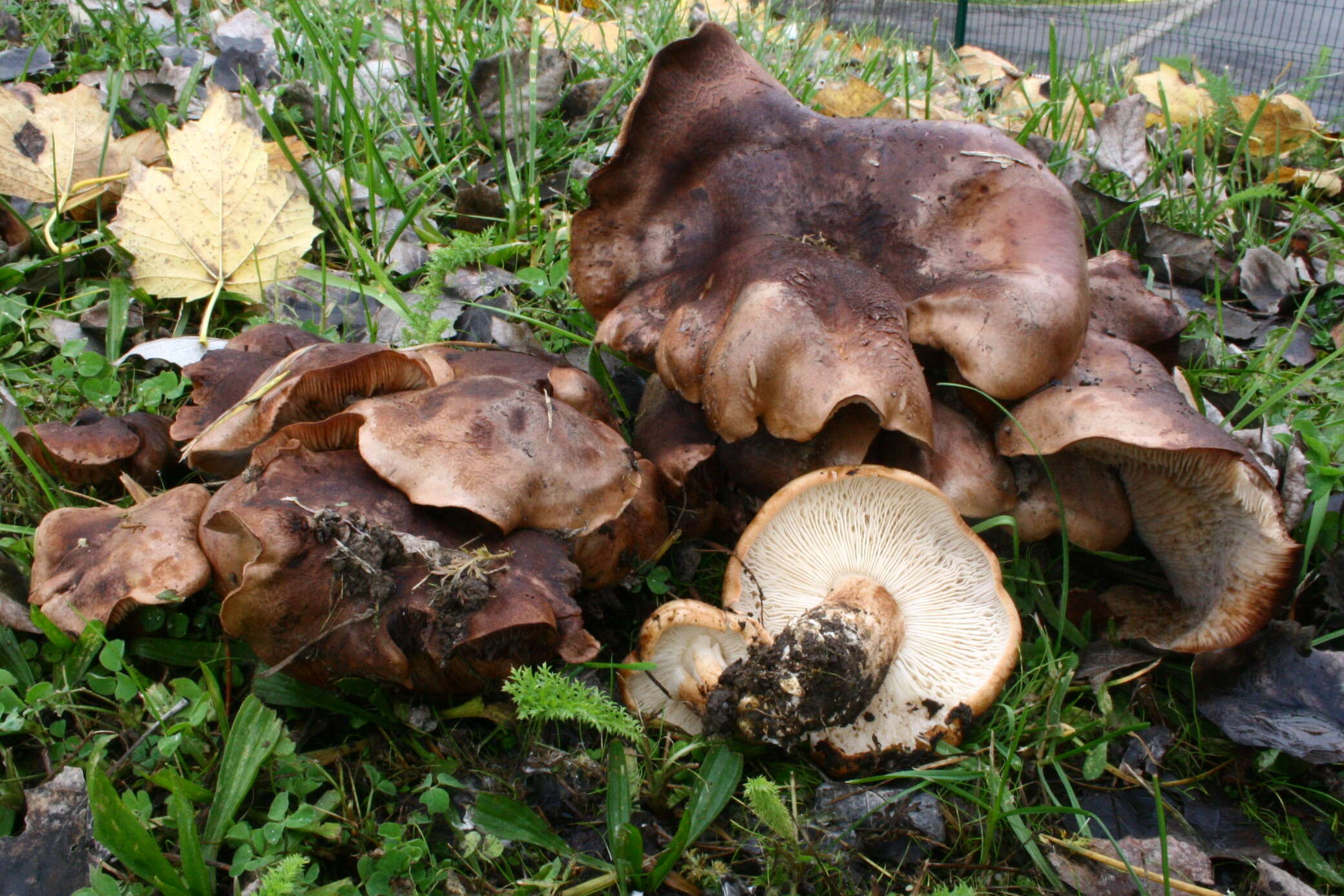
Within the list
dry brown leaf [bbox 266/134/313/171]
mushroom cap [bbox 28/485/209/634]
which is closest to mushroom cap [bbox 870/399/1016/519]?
mushroom cap [bbox 28/485/209/634]

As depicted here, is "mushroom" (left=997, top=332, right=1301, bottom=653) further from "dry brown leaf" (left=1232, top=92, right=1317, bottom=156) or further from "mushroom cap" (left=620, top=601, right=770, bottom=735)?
"dry brown leaf" (left=1232, top=92, right=1317, bottom=156)

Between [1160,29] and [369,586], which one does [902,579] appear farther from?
[1160,29]

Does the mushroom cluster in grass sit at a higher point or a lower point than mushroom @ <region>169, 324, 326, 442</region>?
lower

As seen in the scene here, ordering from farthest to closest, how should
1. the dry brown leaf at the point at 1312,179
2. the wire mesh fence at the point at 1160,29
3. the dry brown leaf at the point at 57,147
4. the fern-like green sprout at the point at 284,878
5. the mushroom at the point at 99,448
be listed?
the wire mesh fence at the point at 1160,29 → the dry brown leaf at the point at 1312,179 → the dry brown leaf at the point at 57,147 → the mushroom at the point at 99,448 → the fern-like green sprout at the point at 284,878

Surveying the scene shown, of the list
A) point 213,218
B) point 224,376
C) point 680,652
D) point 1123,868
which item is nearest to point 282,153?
point 213,218

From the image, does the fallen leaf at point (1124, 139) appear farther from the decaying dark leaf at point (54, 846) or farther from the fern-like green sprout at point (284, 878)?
the decaying dark leaf at point (54, 846)

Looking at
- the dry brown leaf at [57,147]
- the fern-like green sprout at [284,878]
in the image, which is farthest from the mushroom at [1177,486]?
the dry brown leaf at [57,147]
